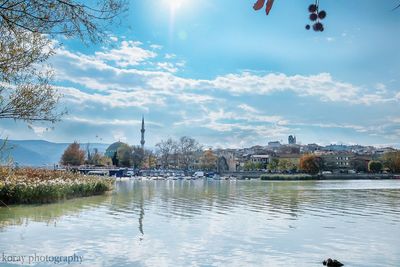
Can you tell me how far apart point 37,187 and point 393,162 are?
13217 cm

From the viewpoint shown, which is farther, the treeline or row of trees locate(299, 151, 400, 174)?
the treeline

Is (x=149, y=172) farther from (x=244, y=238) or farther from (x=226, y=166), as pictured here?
(x=244, y=238)

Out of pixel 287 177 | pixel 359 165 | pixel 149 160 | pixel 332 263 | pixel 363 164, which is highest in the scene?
pixel 149 160

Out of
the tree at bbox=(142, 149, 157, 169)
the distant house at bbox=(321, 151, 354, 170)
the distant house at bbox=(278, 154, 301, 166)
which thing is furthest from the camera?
the distant house at bbox=(321, 151, 354, 170)

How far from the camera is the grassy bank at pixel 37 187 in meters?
22.8

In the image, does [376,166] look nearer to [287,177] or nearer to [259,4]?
[287,177]

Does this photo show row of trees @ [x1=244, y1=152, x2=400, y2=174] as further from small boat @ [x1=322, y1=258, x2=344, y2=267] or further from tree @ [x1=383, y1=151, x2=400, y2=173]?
small boat @ [x1=322, y1=258, x2=344, y2=267]

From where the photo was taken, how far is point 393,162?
138m

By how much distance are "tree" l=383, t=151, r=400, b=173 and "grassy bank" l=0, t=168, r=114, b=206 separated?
404 feet

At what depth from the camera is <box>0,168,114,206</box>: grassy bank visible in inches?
899

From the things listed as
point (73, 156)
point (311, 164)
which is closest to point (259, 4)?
point (311, 164)

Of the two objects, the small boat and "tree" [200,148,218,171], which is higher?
"tree" [200,148,218,171]

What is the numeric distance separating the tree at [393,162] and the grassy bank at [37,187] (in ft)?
404

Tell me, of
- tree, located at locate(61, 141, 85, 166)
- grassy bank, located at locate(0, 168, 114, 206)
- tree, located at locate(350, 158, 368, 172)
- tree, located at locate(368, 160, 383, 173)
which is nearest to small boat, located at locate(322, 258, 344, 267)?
grassy bank, located at locate(0, 168, 114, 206)
